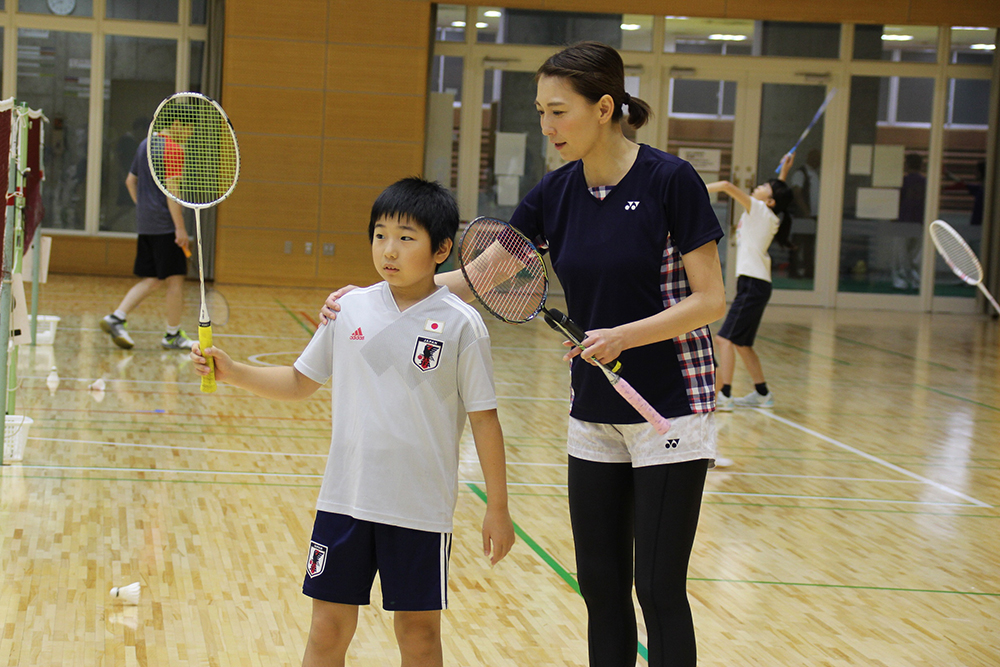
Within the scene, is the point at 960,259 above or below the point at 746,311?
above

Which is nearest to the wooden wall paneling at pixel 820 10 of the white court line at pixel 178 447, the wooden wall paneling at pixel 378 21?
the wooden wall paneling at pixel 378 21

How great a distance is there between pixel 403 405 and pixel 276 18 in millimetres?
12453

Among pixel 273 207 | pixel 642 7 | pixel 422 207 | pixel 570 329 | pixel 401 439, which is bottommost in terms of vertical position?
pixel 401 439

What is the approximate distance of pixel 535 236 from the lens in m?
2.35

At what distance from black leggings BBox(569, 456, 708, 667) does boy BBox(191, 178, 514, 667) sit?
0.19 metres

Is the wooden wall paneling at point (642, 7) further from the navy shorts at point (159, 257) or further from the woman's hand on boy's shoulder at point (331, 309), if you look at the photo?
the woman's hand on boy's shoulder at point (331, 309)

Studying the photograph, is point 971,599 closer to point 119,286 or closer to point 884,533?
point 884,533

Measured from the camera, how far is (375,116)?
1384 cm

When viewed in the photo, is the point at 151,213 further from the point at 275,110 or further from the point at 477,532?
the point at 275,110

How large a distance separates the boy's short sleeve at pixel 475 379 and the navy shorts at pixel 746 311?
4.93 m

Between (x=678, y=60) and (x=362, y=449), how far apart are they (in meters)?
13.4

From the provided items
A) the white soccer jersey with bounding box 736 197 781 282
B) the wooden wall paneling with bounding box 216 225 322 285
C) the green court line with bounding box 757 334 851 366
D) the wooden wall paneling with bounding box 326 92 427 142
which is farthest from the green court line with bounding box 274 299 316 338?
the green court line with bounding box 757 334 851 366

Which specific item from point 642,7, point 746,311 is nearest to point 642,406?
point 746,311

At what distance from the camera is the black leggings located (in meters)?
2.15
